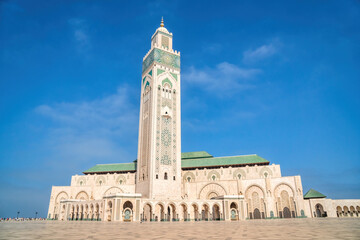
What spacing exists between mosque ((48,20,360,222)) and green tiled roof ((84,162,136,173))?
9.3 inches

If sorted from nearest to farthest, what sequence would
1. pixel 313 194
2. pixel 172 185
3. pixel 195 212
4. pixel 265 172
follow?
1. pixel 195 212
2. pixel 172 185
3. pixel 313 194
4. pixel 265 172

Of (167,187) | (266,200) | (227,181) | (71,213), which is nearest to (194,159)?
(227,181)

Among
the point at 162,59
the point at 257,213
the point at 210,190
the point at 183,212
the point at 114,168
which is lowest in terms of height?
the point at 257,213

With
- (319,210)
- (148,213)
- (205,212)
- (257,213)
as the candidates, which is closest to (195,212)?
(205,212)

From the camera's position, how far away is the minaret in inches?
1368

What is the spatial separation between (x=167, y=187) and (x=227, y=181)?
32.2ft

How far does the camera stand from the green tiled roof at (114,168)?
44069 mm

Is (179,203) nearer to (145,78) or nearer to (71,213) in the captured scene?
(71,213)

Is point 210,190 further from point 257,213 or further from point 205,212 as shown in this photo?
point 257,213

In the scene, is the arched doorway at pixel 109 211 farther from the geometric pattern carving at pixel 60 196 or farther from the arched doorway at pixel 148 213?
the geometric pattern carving at pixel 60 196

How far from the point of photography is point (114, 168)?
45.5m

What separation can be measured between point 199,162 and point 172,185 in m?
8.35

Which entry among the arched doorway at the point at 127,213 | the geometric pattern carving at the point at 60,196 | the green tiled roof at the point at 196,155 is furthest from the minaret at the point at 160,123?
the geometric pattern carving at the point at 60,196

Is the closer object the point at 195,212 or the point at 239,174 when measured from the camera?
the point at 195,212
